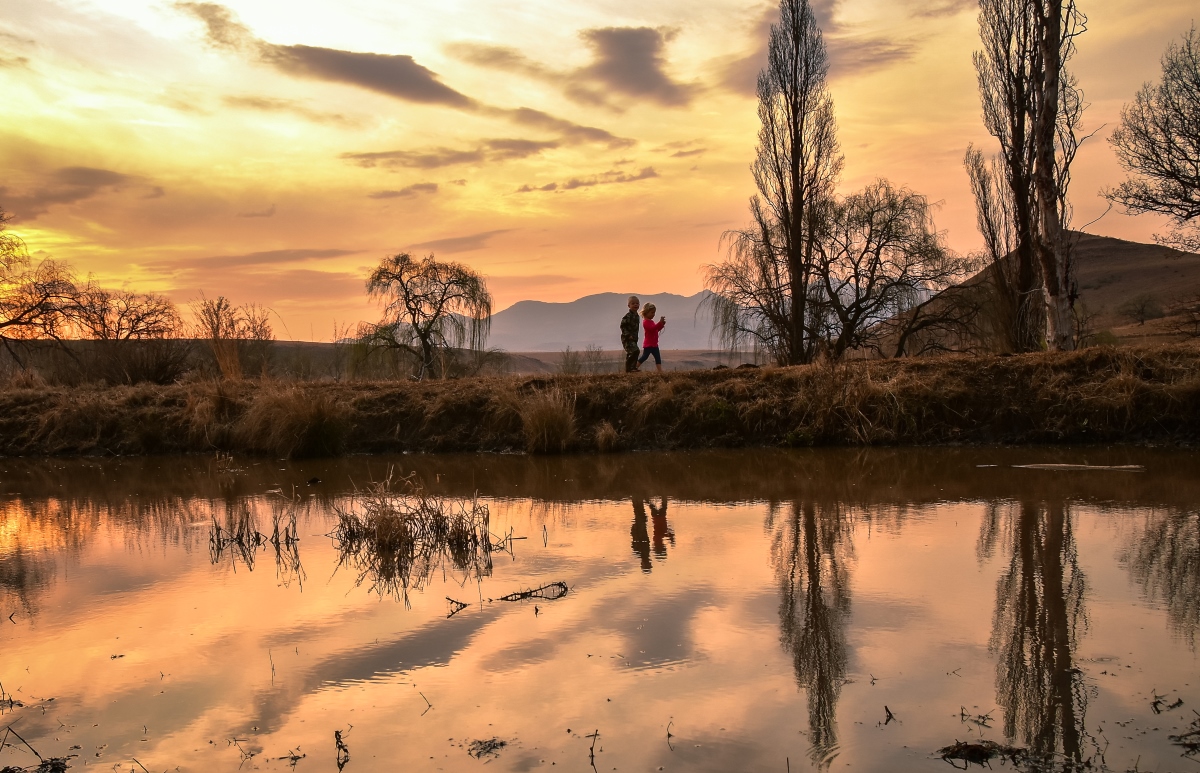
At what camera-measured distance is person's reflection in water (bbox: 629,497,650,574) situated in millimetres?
6711

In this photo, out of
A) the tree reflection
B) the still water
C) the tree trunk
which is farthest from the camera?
the tree trunk

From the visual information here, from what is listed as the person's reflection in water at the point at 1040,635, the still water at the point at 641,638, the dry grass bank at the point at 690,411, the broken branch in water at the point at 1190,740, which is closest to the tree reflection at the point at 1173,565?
the still water at the point at 641,638

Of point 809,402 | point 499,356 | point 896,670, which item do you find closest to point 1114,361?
point 809,402

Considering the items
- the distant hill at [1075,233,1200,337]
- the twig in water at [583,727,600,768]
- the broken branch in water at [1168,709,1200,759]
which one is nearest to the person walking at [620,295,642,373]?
the twig in water at [583,727,600,768]

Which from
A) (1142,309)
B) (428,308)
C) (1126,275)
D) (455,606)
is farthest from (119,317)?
(1126,275)

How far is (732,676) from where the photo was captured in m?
4.24

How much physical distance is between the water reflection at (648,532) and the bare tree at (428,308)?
2238 centimetres

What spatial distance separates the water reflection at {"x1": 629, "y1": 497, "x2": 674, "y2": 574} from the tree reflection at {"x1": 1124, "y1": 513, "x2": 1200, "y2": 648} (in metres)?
3.19

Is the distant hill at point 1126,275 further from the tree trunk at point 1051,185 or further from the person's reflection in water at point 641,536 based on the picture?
the person's reflection in water at point 641,536

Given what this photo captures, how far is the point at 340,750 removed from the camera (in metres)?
3.64

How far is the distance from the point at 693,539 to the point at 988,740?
3938 mm

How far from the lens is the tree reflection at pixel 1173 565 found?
4898mm

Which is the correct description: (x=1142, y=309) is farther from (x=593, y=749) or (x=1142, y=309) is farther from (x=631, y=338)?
(x=593, y=749)

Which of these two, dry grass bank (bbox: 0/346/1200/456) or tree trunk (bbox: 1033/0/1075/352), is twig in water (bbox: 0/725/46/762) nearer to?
dry grass bank (bbox: 0/346/1200/456)
